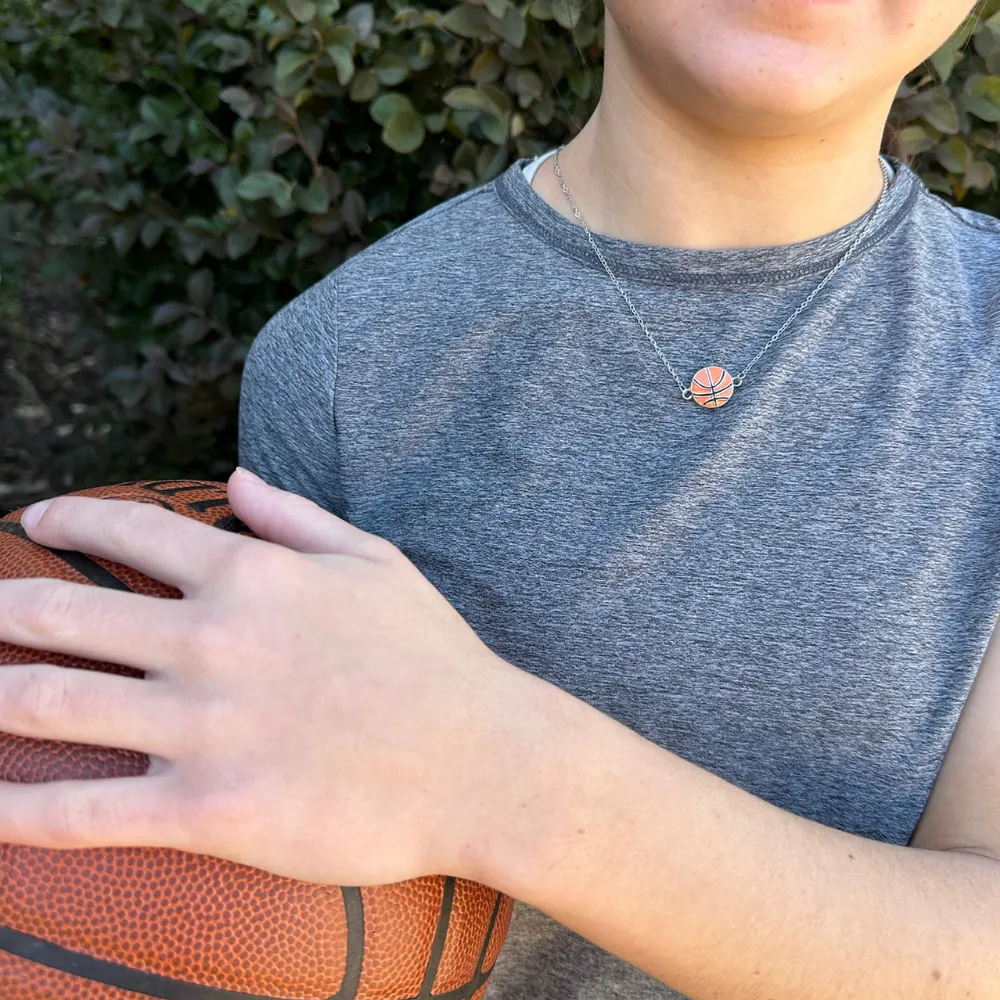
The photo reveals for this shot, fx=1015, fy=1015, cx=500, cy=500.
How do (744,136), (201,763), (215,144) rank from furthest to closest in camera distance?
(215,144)
(744,136)
(201,763)

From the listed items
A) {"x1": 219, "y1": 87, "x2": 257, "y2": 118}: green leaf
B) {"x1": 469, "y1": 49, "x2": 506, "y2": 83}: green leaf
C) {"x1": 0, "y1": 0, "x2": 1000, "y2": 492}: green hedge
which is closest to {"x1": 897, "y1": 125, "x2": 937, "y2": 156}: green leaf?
{"x1": 0, "y1": 0, "x2": 1000, "y2": 492}: green hedge

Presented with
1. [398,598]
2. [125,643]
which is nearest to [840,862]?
[398,598]

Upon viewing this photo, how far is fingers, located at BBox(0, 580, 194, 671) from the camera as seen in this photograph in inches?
36.5

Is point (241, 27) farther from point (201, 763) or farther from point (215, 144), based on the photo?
point (201, 763)

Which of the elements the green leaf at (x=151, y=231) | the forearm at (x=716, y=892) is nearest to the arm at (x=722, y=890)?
the forearm at (x=716, y=892)

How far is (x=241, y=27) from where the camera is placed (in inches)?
78.2

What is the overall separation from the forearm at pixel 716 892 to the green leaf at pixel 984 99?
4.92ft

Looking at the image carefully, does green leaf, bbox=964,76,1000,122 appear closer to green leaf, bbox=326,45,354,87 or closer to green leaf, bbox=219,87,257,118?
green leaf, bbox=326,45,354,87

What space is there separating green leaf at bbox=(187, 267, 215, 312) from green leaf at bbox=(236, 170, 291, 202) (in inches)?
13.3

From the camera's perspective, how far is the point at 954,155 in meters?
1.93

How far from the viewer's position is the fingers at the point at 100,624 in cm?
93

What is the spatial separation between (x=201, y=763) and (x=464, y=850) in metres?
0.25

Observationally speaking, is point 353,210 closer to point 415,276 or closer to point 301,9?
point 301,9

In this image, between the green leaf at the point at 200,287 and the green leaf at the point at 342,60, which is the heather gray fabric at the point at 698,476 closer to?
the green leaf at the point at 342,60
